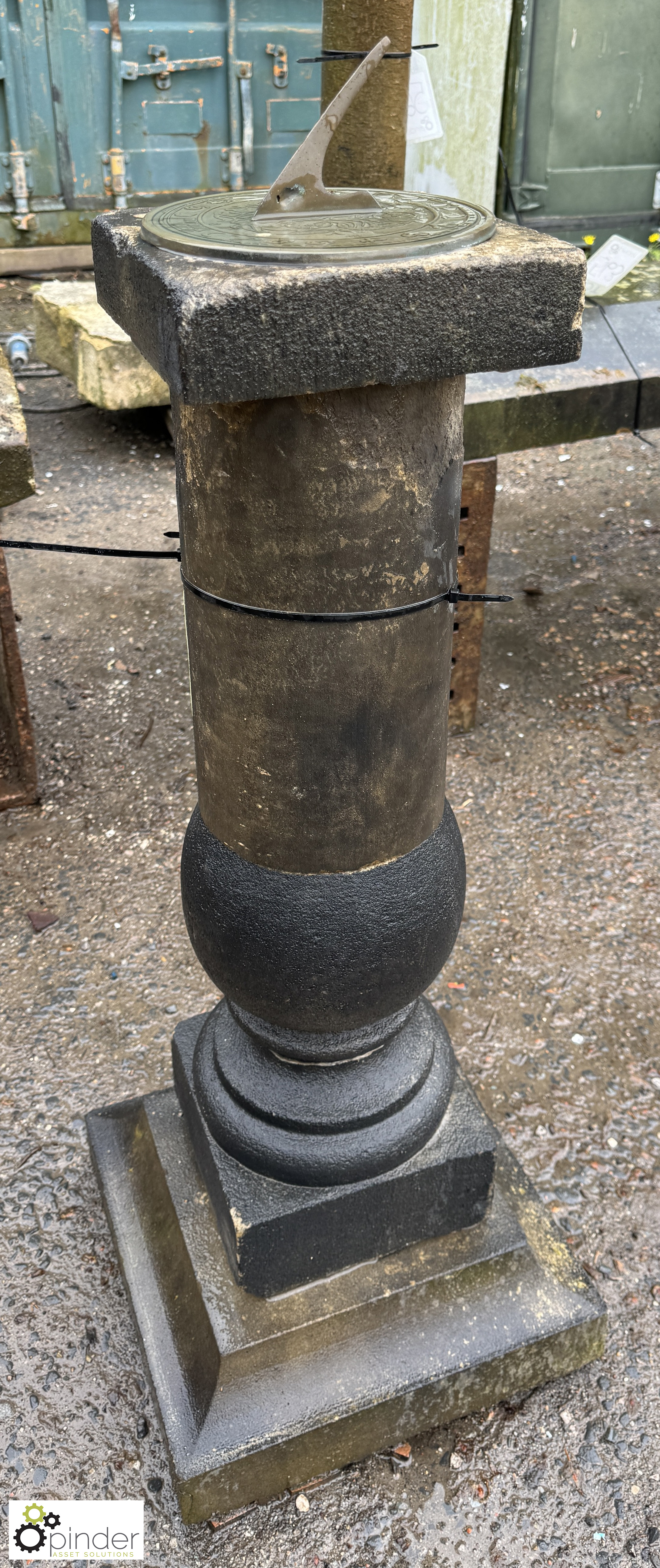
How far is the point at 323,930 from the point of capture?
1.56 metres

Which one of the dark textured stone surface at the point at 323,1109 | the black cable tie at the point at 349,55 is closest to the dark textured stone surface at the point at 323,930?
the dark textured stone surface at the point at 323,1109

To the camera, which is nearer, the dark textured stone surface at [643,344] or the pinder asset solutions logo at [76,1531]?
the pinder asset solutions logo at [76,1531]

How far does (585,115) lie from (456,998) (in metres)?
4.65

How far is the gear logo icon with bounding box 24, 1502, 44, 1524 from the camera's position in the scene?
1.73m

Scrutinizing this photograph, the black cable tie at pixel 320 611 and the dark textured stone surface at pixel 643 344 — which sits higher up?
the black cable tie at pixel 320 611

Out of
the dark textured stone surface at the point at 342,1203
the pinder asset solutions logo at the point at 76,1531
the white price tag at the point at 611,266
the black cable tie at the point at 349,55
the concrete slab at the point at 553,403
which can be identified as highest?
the black cable tie at the point at 349,55

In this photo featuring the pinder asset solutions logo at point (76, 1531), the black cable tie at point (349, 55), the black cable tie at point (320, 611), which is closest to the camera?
the black cable tie at point (320, 611)

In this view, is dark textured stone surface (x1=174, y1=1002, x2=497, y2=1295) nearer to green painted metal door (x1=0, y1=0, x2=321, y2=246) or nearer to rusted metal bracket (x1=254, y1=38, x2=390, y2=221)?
rusted metal bracket (x1=254, y1=38, x2=390, y2=221)

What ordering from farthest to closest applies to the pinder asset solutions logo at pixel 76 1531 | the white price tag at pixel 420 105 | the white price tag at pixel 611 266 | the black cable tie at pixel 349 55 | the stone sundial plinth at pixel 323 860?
the white price tag at pixel 611 266, the white price tag at pixel 420 105, the black cable tie at pixel 349 55, the pinder asset solutions logo at pixel 76 1531, the stone sundial plinth at pixel 323 860

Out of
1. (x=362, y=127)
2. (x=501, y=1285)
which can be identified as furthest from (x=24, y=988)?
(x=362, y=127)

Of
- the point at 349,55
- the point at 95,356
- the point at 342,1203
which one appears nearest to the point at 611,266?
the point at 349,55

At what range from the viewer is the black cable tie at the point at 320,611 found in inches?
54.0

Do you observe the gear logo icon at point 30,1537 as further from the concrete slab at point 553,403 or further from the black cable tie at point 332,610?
the concrete slab at point 553,403

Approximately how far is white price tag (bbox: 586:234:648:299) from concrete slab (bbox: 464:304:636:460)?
1.62ft
